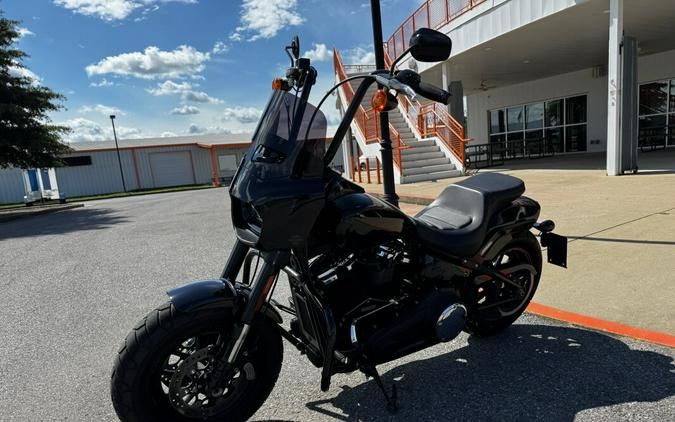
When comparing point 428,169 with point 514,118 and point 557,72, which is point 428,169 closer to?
point 557,72

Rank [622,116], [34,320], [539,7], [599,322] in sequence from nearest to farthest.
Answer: [599,322]
[34,320]
[622,116]
[539,7]

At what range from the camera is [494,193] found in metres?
2.80

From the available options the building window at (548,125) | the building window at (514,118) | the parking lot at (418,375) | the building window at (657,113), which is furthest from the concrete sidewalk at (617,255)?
the building window at (514,118)

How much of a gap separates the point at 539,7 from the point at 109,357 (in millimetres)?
12041

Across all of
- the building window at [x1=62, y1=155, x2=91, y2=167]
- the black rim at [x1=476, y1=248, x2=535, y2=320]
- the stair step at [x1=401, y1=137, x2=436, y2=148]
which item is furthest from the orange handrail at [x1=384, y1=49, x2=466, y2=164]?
the building window at [x1=62, y1=155, x2=91, y2=167]

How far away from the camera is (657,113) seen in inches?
666

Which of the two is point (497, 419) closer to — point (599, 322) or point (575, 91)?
point (599, 322)

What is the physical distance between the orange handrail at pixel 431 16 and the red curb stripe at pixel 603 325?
11891mm

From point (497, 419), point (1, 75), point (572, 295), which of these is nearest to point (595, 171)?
point (572, 295)

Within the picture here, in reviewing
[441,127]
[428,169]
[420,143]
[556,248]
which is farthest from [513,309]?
[420,143]

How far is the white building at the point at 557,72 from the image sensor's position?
994 cm

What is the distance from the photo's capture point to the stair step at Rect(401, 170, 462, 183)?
490 inches

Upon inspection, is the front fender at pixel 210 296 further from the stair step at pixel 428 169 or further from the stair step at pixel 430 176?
the stair step at pixel 428 169

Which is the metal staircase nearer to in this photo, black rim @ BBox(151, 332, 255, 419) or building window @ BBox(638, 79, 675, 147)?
building window @ BBox(638, 79, 675, 147)
